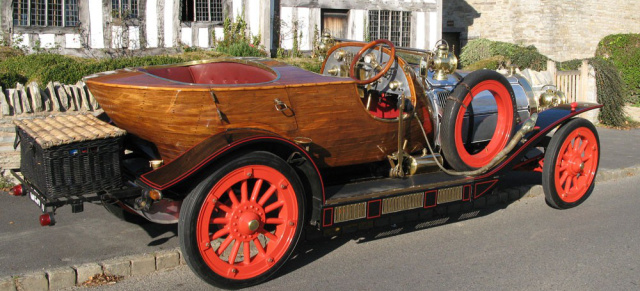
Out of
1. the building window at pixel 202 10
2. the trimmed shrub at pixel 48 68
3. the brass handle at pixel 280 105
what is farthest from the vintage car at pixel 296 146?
the building window at pixel 202 10

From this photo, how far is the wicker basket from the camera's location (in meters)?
3.87

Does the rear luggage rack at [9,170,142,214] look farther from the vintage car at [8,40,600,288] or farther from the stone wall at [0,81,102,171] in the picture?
the stone wall at [0,81,102,171]

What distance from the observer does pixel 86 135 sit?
3982 mm

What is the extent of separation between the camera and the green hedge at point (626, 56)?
56.8 feet

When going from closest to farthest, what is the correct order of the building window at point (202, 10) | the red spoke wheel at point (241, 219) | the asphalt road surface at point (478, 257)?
1. the red spoke wheel at point (241, 219)
2. the asphalt road surface at point (478, 257)
3. the building window at point (202, 10)

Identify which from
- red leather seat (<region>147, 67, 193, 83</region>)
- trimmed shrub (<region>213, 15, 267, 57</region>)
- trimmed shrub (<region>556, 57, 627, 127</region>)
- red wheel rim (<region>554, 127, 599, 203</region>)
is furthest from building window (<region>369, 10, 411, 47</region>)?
red leather seat (<region>147, 67, 193, 83</region>)

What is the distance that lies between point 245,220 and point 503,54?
1655 cm

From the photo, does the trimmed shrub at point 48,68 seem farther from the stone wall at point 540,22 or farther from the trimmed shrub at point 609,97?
the stone wall at point 540,22

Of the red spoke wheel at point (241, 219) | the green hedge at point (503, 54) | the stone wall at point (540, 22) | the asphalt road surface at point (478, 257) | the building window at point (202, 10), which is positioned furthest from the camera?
the stone wall at point (540, 22)

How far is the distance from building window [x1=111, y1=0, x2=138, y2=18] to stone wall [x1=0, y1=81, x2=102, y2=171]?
5862 millimetres

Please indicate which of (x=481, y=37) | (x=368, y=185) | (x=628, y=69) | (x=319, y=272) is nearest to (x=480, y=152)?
(x=368, y=185)

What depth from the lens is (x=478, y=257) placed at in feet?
16.3

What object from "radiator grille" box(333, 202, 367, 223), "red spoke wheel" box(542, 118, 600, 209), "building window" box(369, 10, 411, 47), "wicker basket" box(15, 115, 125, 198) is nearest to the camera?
"wicker basket" box(15, 115, 125, 198)

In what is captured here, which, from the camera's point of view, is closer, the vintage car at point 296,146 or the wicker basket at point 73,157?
the wicker basket at point 73,157
